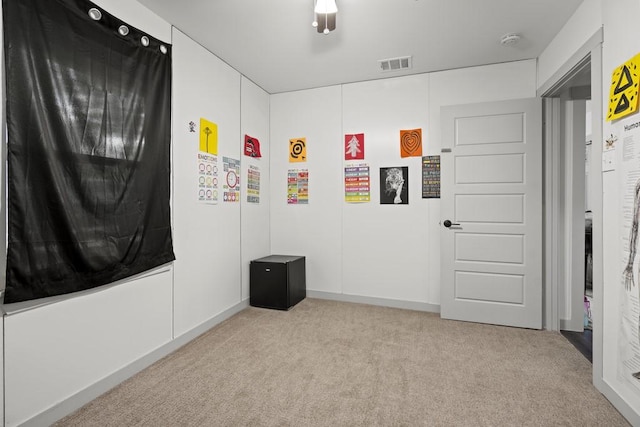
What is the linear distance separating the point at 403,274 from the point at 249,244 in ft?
5.99

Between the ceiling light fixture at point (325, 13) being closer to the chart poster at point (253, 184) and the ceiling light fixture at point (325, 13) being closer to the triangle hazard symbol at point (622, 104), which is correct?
the triangle hazard symbol at point (622, 104)

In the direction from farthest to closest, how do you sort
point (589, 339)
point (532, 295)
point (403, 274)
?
point (403, 274)
point (532, 295)
point (589, 339)

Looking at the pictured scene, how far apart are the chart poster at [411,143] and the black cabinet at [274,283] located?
1792 mm

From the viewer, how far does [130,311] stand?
7.24ft

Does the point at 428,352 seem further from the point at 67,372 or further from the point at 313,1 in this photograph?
the point at 313,1

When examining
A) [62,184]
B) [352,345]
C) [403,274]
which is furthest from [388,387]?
[62,184]

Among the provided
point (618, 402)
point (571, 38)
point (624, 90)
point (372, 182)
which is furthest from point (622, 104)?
point (372, 182)

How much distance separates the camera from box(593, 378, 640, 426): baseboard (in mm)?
1653

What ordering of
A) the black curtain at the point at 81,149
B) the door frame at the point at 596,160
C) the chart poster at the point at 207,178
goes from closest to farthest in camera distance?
the black curtain at the point at 81,149, the door frame at the point at 596,160, the chart poster at the point at 207,178

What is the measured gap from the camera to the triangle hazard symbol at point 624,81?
1690 mm

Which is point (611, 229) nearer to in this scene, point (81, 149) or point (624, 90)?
point (624, 90)

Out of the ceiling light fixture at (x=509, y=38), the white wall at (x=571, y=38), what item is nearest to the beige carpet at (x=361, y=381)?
the white wall at (x=571, y=38)

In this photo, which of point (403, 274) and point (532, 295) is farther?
point (403, 274)

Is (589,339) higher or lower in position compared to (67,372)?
lower
